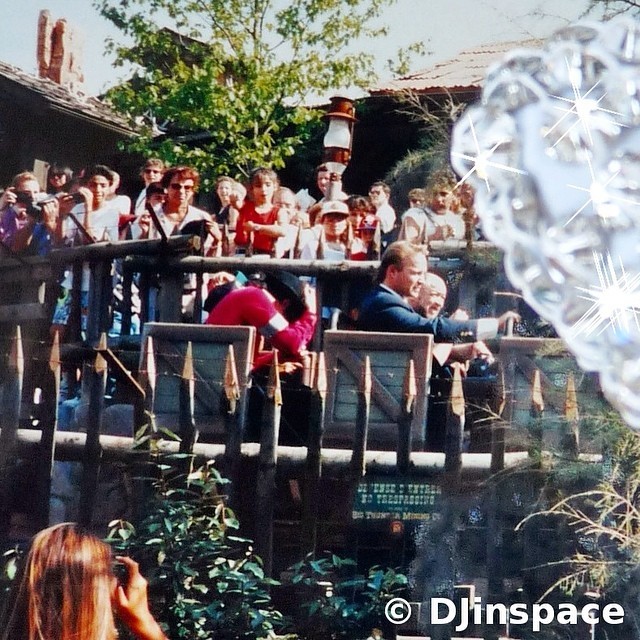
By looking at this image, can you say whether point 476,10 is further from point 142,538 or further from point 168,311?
point 142,538

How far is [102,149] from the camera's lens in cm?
343

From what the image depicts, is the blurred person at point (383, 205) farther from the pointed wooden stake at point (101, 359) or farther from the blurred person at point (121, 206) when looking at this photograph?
the pointed wooden stake at point (101, 359)

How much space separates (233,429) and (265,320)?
362mm

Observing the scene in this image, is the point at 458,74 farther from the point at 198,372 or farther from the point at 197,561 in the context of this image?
the point at 197,561

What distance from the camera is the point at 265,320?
3.35 m

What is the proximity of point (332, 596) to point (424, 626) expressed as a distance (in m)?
0.31

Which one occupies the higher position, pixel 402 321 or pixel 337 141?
pixel 337 141

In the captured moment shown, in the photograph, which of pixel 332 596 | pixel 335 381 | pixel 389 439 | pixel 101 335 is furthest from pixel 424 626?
pixel 101 335

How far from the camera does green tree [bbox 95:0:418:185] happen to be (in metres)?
3.38

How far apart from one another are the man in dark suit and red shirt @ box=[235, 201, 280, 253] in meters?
0.37

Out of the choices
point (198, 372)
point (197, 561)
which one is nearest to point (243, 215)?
point (198, 372)

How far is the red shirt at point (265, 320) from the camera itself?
3.33 meters
